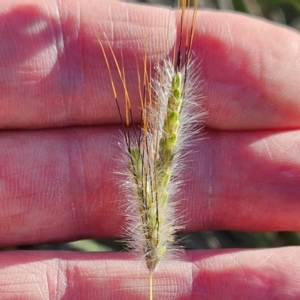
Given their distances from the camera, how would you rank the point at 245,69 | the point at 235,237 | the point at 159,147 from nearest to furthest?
the point at 159,147 → the point at 245,69 → the point at 235,237

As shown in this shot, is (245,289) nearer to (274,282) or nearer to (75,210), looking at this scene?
(274,282)

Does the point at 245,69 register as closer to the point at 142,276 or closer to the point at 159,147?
the point at 159,147

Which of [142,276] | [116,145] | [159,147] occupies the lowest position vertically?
[142,276]

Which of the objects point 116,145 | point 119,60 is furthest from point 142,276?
point 119,60

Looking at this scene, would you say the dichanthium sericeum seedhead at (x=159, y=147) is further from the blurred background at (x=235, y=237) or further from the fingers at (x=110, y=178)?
the blurred background at (x=235, y=237)

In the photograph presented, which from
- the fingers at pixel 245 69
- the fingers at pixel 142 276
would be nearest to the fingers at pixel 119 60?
the fingers at pixel 245 69

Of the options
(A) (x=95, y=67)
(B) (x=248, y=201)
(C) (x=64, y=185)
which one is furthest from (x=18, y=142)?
(B) (x=248, y=201)

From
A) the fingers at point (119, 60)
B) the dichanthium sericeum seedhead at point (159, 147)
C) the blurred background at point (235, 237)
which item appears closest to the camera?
the dichanthium sericeum seedhead at point (159, 147)
